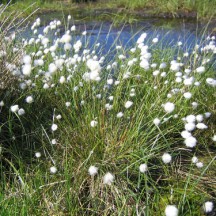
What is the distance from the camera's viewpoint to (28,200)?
1.67m

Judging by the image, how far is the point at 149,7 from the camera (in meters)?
10.6

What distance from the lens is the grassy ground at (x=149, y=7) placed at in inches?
356

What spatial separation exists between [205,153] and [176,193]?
632 millimetres

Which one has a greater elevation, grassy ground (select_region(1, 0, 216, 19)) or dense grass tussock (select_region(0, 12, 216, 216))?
dense grass tussock (select_region(0, 12, 216, 216))

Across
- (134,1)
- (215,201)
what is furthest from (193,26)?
(215,201)

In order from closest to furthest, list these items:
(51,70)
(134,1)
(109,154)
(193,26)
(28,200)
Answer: (28,200)
(109,154)
(51,70)
(193,26)
(134,1)

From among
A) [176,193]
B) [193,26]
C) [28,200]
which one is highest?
[28,200]

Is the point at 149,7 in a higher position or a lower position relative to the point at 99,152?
lower

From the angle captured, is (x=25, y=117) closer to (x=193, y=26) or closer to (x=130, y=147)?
(x=130, y=147)

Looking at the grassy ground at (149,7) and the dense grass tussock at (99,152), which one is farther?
the grassy ground at (149,7)

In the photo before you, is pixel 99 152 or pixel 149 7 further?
pixel 149 7

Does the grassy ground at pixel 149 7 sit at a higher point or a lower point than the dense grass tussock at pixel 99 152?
lower

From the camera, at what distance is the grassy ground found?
356 inches

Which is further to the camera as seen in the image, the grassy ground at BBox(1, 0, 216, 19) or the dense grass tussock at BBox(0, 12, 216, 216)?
the grassy ground at BBox(1, 0, 216, 19)
